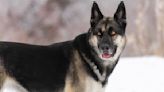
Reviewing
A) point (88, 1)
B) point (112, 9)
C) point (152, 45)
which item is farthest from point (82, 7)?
point (152, 45)

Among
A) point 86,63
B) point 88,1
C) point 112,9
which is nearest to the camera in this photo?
point 86,63

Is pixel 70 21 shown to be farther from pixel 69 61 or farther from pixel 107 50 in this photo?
pixel 107 50

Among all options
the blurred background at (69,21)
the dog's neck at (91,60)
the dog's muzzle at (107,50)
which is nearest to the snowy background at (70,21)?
the blurred background at (69,21)

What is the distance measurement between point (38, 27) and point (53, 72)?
8896 millimetres

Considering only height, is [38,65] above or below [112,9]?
below

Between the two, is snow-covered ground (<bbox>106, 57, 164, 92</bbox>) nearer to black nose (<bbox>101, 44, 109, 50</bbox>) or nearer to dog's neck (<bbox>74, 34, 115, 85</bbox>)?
dog's neck (<bbox>74, 34, 115, 85</bbox>)

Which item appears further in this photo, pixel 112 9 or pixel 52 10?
pixel 52 10

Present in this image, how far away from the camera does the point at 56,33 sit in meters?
15.8

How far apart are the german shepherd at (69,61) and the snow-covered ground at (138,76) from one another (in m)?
2.84

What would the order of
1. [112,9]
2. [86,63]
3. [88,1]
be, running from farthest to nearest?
1. [88,1]
2. [112,9]
3. [86,63]

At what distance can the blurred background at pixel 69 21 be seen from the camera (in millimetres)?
15039

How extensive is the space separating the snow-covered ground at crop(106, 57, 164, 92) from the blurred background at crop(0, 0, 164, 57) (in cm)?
175

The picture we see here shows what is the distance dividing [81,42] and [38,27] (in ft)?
29.4

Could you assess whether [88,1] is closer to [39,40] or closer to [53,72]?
[39,40]
